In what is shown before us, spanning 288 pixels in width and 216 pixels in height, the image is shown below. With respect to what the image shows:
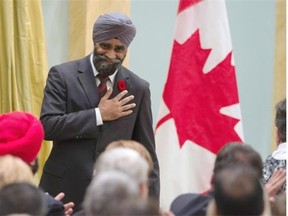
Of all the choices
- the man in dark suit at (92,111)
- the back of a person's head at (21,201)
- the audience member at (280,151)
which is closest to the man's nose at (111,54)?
the man in dark suit at (92,111)

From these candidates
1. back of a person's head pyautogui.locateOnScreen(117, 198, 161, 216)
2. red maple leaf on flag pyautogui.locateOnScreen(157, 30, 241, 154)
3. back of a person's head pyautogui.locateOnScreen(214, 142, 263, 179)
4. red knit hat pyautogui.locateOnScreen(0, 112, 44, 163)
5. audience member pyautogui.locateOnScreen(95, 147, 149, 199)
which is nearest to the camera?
back of a person's head pyautogui.locateOnScreen(117, 198, 161, 216)

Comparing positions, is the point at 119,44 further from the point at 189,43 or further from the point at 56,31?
the point at 56,31

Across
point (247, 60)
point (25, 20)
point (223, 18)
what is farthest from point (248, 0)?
point (25, 20)

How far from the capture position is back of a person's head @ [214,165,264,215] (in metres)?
3.44

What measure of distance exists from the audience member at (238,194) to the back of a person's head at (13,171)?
2.82 feet

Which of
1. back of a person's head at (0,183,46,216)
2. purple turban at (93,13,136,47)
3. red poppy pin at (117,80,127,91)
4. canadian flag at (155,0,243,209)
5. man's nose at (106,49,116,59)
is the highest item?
purple turban at (93,13,136,47)

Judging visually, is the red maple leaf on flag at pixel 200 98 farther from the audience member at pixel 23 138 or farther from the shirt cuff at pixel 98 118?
the audience member at pixel 23 138

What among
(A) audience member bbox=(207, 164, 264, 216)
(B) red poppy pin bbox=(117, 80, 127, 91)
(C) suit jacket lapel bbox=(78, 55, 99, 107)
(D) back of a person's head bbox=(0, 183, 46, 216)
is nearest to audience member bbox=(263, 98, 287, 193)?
(B) red poppy pin bbox=(117, 80, 127, 91)

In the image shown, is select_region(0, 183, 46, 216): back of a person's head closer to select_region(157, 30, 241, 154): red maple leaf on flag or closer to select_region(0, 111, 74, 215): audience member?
select_region(0, 111, 74, 215): audience member

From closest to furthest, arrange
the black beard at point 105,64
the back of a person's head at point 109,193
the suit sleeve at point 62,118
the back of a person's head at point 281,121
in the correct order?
the back of a person's head at point 109,193, the back of a person's head at point 281,121, the suit sleeve at point 62,118, the black beard at point 105,64

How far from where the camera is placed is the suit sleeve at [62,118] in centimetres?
511

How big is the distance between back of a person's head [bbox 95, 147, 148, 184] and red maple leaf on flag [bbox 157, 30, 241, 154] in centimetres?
213

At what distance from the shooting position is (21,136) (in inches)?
181

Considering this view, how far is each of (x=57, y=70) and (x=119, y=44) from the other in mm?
359
